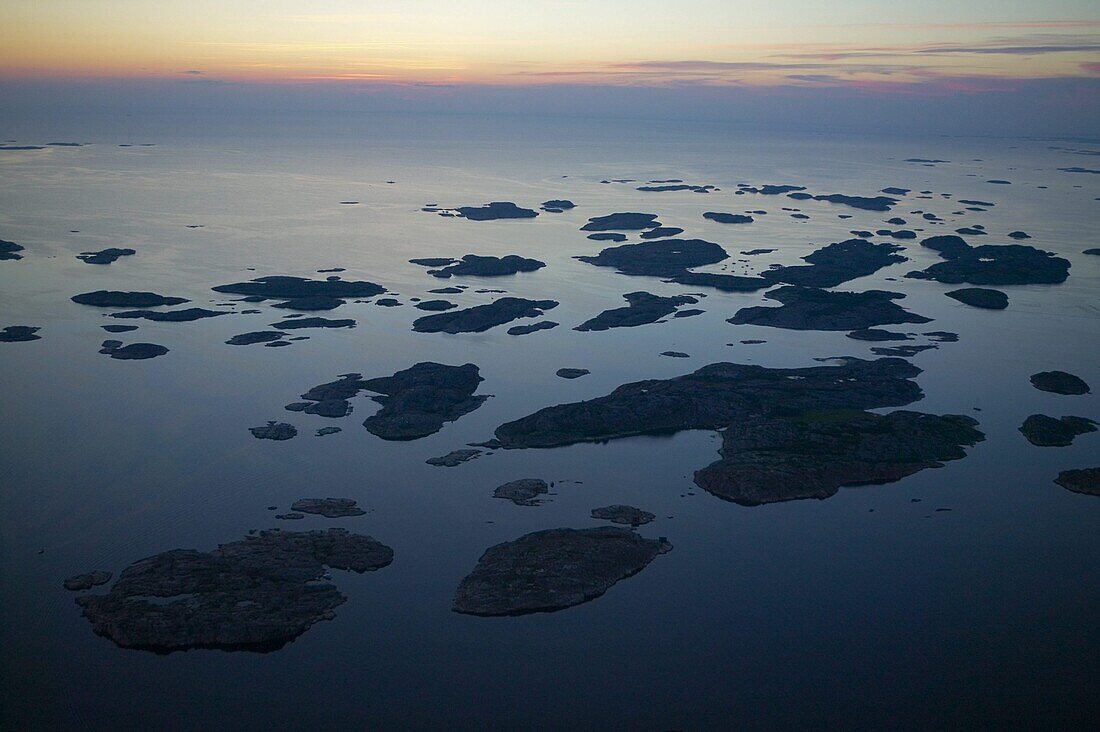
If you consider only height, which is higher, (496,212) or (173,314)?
(173,314)

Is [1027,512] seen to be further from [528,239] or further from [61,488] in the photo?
[528,239]

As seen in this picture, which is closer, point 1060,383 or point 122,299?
point 1060,383

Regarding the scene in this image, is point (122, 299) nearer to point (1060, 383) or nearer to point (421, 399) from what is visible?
point (421, 399)

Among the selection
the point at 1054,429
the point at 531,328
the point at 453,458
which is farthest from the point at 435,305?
the point at 1054,429

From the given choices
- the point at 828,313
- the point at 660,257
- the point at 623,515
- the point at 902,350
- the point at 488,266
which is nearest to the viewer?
the point at 623,515

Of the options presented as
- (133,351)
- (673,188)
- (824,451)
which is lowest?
(673,188)

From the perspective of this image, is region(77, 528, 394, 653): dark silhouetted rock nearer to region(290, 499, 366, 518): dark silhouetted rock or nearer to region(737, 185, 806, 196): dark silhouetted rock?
region(290, 499, 366, 518): dark silhouetted rock

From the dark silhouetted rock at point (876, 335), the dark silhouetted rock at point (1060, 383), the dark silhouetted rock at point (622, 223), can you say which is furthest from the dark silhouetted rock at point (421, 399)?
the dark silhouetted rock at point (622, 223)

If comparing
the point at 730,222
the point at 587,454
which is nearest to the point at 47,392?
the point at 587,454
